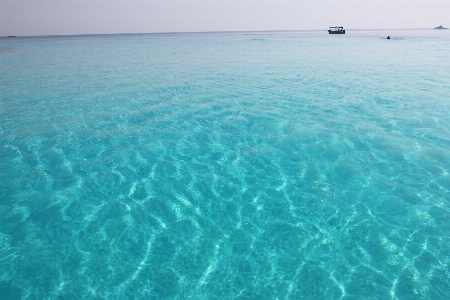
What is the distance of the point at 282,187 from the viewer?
1183 centimetres

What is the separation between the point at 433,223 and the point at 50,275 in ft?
38.1

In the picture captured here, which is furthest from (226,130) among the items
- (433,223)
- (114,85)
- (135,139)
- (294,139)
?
(114,85)

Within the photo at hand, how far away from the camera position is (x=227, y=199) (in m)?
11.2

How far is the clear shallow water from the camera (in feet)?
26.1

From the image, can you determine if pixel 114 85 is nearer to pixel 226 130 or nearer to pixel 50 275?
pixel 226 130

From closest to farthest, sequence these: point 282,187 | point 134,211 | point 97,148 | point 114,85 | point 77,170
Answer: point 134,211 < point 282,187 < point 77,170 < point 97,148 < point 114,85

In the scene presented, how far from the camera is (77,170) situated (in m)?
13.1

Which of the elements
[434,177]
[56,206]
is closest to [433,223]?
[434,177]

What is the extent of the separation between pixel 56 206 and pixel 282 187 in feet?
27.8

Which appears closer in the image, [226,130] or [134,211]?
[134,211]

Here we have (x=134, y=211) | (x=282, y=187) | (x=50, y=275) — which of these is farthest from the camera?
(x=282, y=187)

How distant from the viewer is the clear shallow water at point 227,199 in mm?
7953

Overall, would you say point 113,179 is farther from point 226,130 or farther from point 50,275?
point 226,130

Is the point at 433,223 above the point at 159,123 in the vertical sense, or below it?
below
